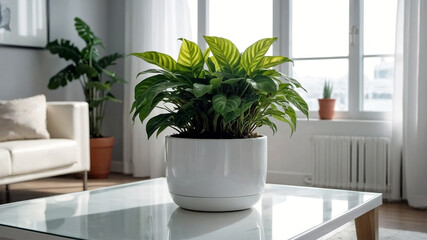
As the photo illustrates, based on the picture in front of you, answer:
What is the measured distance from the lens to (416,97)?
407 centimetres

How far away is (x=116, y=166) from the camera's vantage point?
233 inches

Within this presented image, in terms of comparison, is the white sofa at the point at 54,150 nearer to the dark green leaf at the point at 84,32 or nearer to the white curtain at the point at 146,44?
the white curtain at the point at 146,44

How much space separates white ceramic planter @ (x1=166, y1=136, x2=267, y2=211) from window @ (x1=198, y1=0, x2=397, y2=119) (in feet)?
9.74

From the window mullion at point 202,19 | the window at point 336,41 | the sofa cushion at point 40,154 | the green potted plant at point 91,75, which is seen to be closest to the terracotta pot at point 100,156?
the green potted plant at point 91,75

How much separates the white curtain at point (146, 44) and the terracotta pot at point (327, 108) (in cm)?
145

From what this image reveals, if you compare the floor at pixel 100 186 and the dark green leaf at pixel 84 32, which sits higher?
the dark green leaf at pixel 84 32

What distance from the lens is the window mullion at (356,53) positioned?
4.61 metres

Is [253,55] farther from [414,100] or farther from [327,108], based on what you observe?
[327,108]

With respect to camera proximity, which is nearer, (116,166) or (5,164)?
(5,164)

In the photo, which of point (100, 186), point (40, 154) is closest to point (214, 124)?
point (40, 154)

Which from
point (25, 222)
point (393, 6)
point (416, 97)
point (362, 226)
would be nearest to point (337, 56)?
point (393, 6)

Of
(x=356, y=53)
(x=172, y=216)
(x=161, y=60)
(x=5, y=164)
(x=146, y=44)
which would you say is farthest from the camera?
(x=146, y=44)

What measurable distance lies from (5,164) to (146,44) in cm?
214

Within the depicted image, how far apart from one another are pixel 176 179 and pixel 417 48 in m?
2.82
